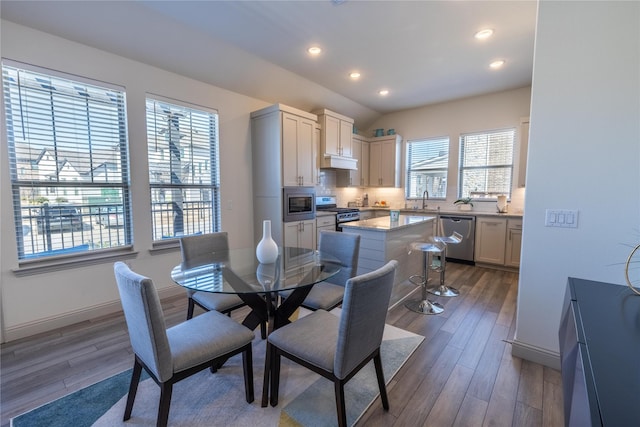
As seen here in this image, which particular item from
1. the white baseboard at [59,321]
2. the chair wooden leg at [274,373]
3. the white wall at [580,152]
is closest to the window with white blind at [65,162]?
the white baseboard at [59,321]

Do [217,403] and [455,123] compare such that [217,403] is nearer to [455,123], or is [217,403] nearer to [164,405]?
[164,405]

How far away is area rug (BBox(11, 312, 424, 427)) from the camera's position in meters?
1.55

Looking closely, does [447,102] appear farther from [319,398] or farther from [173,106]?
[319,398]

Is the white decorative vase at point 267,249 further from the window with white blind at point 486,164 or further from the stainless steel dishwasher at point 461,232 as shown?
the window with white blind at point 486,164

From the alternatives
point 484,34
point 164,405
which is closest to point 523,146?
point 484,34

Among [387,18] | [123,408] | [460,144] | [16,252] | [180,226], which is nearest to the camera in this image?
[123,408]

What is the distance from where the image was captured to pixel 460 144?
17.0 ft

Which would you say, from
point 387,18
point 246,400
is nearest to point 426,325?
point 246,400

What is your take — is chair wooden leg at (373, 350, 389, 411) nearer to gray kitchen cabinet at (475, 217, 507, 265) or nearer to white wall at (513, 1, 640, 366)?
white wall at (513, 1, 640, 366)

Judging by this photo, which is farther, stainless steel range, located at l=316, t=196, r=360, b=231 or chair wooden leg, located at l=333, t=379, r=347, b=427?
stainless steel range, located at l=316, t=196, r=360, b=231

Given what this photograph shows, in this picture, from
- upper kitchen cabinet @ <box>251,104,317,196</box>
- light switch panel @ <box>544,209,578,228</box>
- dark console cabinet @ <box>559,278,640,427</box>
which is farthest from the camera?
upper kitchen cabinet @ <box>251,104,317,196</box>

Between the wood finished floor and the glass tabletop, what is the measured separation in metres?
0.73

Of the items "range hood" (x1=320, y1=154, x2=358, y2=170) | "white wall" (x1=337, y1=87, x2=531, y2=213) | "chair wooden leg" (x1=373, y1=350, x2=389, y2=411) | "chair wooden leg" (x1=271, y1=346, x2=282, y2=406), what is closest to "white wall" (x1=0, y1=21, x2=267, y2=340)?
"range hood" (x1=320, y1=154, x2=358, y2=170)

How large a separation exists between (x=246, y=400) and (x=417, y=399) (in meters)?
1.07
